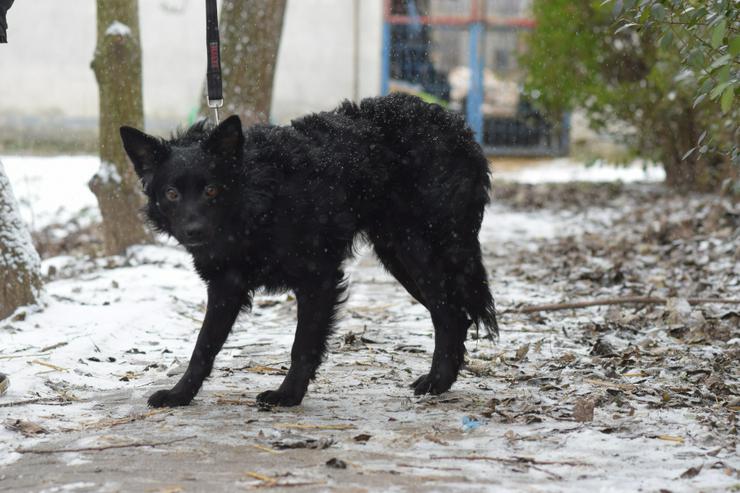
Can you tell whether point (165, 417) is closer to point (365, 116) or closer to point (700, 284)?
point (365, 116)

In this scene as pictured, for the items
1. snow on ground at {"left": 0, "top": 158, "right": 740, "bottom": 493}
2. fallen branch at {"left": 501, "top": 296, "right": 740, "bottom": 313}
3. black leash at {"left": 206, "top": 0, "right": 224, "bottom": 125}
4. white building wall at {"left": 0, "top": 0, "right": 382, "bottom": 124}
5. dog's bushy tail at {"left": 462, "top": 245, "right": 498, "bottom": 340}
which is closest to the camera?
snow on ground at {"left": 0, "top": 158, "right": 740, "bottom": 493}

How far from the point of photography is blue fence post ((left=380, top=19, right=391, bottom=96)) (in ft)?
64.3

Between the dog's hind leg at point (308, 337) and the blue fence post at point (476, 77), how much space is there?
15.7 meters

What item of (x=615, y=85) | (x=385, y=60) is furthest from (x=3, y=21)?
(x=385, y=60)

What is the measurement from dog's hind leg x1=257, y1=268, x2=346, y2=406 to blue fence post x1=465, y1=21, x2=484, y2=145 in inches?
618

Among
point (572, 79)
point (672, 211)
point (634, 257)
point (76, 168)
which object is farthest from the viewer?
point (76, 168)

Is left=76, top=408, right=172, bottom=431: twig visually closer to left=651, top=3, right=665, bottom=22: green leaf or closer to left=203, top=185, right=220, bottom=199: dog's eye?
left=203, top=185, right=220, bottom=199: dog's eye

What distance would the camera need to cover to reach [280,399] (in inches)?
161

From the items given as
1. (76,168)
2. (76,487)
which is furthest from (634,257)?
(76,168)

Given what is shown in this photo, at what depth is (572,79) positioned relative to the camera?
13078mm

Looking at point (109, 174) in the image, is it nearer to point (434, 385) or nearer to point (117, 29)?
point (117, 29)

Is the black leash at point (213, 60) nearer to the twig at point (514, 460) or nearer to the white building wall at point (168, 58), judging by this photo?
the twig at point (514, 460)

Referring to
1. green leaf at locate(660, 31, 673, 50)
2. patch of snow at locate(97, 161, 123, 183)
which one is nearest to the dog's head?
green leaf at locate(660, 31, 673, 50)

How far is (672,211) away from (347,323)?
600cm
